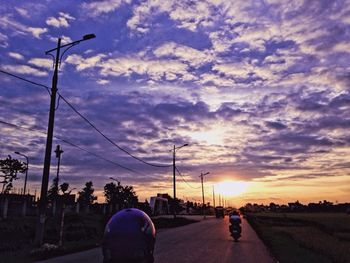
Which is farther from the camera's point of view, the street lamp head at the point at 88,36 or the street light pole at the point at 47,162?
the street lamp head at the point at 88,36

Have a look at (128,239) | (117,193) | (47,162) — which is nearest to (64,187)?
(117,193)

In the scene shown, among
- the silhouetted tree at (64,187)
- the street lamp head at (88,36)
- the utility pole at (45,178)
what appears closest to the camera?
the utility pole at (45,178)

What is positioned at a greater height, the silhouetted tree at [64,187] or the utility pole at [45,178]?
the silhouetted tree at [64,187]

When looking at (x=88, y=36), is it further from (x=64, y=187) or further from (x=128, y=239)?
(x=64, y=187)

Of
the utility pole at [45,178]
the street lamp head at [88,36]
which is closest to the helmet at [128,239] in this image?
the utility pole at [45,178]

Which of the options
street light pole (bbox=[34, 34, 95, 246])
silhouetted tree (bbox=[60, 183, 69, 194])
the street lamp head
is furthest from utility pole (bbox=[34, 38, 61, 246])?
silhouetted tree (bbox=[60, 183, 69, 194])

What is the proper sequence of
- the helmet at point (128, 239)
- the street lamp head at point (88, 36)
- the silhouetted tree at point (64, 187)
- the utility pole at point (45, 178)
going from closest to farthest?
the helmet at point (128, 239)
the utility pole at point (45, 178)
the street lamp head at point (88, 36)
the silhouetted tree at point (64, 187)

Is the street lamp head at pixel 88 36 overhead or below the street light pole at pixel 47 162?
overhead

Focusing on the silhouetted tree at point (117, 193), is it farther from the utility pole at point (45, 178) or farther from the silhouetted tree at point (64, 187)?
the utility pole at point (45, 178)

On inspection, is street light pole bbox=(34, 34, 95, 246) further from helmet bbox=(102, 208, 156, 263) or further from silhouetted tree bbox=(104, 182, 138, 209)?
silhouetted tree bbox=(104, 182, 138, 209)

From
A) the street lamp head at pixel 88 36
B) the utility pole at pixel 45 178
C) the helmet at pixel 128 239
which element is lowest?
the helmet at pixel 128 239

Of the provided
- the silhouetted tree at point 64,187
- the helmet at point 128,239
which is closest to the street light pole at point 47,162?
the helmet at point 128,239

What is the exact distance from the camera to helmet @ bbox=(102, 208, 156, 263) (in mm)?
6438

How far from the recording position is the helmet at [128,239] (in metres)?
6.44
